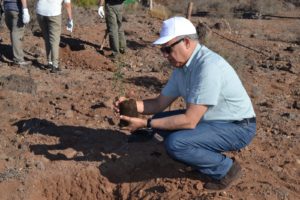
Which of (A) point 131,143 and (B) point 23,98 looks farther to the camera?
(B) point 23,98

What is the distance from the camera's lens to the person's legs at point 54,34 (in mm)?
7641

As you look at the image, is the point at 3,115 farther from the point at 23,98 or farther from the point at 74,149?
the point at 74,149

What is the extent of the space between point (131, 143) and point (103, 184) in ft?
1.92

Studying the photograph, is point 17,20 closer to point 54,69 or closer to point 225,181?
point 54,69

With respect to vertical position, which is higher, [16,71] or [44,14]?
[44,14]

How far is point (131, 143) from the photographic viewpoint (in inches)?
214

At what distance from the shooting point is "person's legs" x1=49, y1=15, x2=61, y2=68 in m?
7.64

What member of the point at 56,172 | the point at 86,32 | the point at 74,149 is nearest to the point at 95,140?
the point at 74,149

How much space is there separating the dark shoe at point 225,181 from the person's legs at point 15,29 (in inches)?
169

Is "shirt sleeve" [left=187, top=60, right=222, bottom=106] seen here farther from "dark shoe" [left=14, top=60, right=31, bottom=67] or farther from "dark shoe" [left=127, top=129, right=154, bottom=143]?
"dark shoe" [left=14, top=60, right=31, bottom=67]

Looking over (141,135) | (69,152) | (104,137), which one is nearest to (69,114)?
(104,137)

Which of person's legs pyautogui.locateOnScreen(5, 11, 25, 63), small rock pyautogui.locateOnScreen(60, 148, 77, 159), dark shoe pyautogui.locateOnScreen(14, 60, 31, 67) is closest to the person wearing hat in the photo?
small rock pyautogui.locateOnScreen(60, 148, 77, 159)

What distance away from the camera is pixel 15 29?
784 centimetres

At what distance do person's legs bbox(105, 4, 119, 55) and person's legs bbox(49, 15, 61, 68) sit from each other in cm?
123
